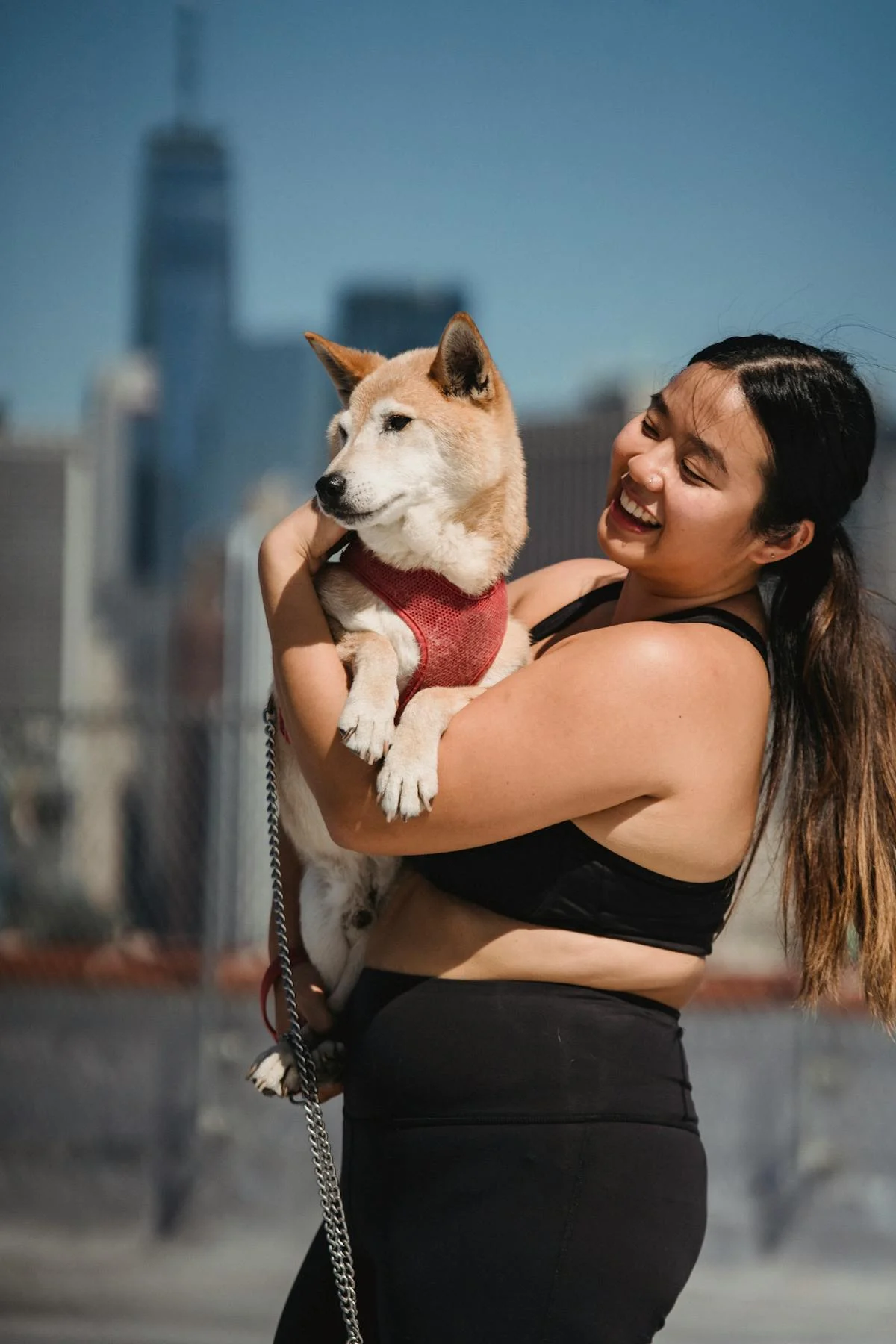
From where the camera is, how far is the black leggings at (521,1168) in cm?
153

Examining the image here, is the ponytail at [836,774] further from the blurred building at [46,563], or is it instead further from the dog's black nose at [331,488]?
the blurred building at [46,563]

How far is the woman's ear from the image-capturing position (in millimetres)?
1724

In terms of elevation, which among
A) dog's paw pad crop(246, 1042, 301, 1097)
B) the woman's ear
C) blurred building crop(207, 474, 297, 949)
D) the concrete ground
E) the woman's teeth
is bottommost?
the concrete ground

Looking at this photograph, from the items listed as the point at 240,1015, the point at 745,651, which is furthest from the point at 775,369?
the point at 240,1015

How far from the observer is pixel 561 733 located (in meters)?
1.58

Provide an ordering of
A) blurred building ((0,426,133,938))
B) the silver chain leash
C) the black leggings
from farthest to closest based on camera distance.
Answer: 1. blurred building ((0,426,133,938))
2. the silver chain leash
3. the black leggings

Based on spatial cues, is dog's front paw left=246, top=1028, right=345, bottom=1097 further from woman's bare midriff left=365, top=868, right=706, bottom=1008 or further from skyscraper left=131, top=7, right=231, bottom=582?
skyscraper left=131, top=7, right=231, bottom=582

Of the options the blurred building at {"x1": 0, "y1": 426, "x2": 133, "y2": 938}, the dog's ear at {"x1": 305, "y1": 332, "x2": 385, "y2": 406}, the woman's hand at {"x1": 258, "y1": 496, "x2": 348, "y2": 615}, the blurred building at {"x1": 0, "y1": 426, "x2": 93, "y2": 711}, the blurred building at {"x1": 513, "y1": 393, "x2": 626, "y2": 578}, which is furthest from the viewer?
the blurred building at {"x1": 0, "y1": 426, "x2": 93, "y2": 711}

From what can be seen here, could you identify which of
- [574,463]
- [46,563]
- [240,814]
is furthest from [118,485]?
[240,814]

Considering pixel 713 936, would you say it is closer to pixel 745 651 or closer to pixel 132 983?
pixel 745 651

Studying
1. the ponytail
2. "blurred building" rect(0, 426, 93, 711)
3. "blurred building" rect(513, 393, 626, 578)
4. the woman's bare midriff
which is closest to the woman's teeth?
the ponytail

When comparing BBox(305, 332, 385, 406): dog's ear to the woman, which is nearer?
the woman

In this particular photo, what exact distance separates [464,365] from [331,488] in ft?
1.23

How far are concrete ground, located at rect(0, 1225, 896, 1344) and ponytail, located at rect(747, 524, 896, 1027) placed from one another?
13.0ft
